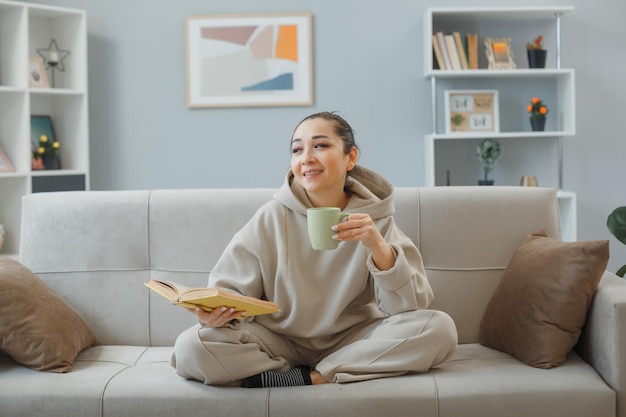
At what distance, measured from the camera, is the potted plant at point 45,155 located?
430 centimetres

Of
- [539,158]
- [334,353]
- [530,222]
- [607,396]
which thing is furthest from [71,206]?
[539,158]

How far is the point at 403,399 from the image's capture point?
2.08m

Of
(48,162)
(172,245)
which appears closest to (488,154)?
(172,245)

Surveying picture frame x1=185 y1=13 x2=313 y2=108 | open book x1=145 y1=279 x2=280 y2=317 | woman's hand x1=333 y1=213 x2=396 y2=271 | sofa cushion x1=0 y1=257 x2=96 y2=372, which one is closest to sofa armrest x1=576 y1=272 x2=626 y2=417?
woman's hand x1=333 y1=213 x2=396 y2=271

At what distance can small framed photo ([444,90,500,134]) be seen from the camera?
439 cm

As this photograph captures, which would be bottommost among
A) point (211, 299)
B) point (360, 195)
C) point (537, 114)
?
point (211, 299)

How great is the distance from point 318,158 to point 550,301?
2.47 ft

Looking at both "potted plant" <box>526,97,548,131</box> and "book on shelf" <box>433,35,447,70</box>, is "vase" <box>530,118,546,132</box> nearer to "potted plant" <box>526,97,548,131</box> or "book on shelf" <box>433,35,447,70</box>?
"potted plant" <box>526,97,548,131</box>

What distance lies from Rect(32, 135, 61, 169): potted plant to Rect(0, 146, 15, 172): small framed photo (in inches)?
5.8

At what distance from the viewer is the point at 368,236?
212 centimetres

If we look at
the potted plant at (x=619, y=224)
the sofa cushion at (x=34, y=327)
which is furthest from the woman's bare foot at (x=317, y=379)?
the potted plant at (x=619, y=224)

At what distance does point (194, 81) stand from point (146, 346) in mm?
2226

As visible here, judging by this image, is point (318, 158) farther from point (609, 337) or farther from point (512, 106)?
point (512, 106)

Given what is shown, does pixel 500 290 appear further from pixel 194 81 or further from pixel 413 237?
pixel 194 81
